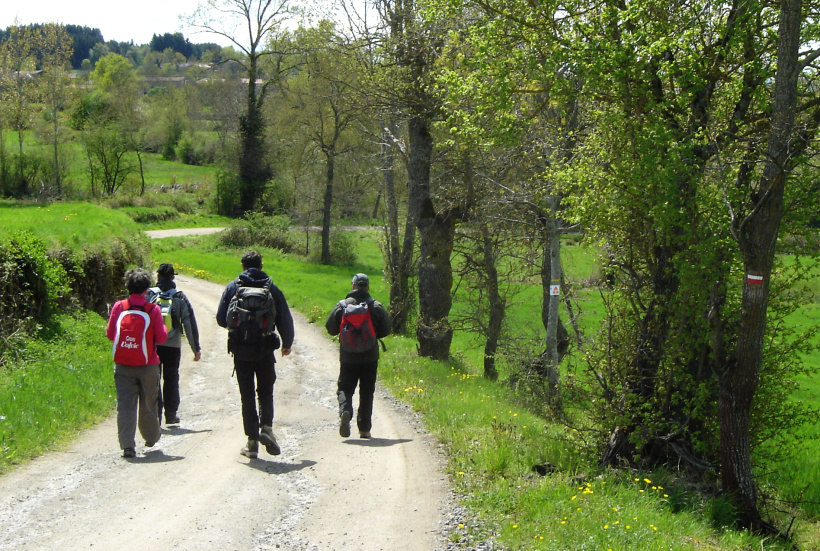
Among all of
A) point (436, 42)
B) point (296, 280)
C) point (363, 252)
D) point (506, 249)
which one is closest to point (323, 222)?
point (363, 252)

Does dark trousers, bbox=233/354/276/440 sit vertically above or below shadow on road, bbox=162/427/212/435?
above

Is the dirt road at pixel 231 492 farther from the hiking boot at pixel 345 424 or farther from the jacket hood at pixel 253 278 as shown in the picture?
the jacket hood at pixel 253 278

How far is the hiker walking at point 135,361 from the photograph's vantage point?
7.71 metres

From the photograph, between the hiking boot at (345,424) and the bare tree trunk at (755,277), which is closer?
the bare tree trunk at (755,277)

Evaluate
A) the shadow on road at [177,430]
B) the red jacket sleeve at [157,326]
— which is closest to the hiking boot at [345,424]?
the shadow on road at [177,430]

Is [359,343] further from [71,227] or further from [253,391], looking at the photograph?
[71,227]

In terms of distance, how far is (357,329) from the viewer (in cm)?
879

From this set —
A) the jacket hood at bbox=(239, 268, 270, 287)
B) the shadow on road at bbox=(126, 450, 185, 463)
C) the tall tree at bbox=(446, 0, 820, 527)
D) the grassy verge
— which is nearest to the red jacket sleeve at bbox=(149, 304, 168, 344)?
the jacket hood at bbox=(239, 268, 270, 287)

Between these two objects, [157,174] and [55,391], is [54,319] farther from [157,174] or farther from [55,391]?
[157,174]

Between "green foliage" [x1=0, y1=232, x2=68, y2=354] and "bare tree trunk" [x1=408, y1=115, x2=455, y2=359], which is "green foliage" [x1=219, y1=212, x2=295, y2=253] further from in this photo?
"green foliage" [x1=0, y1=232, x2=68, y2=354]

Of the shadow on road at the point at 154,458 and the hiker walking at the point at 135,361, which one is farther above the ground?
the hiker walking at the point at 135,361

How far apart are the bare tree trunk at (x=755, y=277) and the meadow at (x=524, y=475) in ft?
1.42

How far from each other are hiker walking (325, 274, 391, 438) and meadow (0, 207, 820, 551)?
1099 millimetres

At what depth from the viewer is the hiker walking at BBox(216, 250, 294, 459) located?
7582 mm
